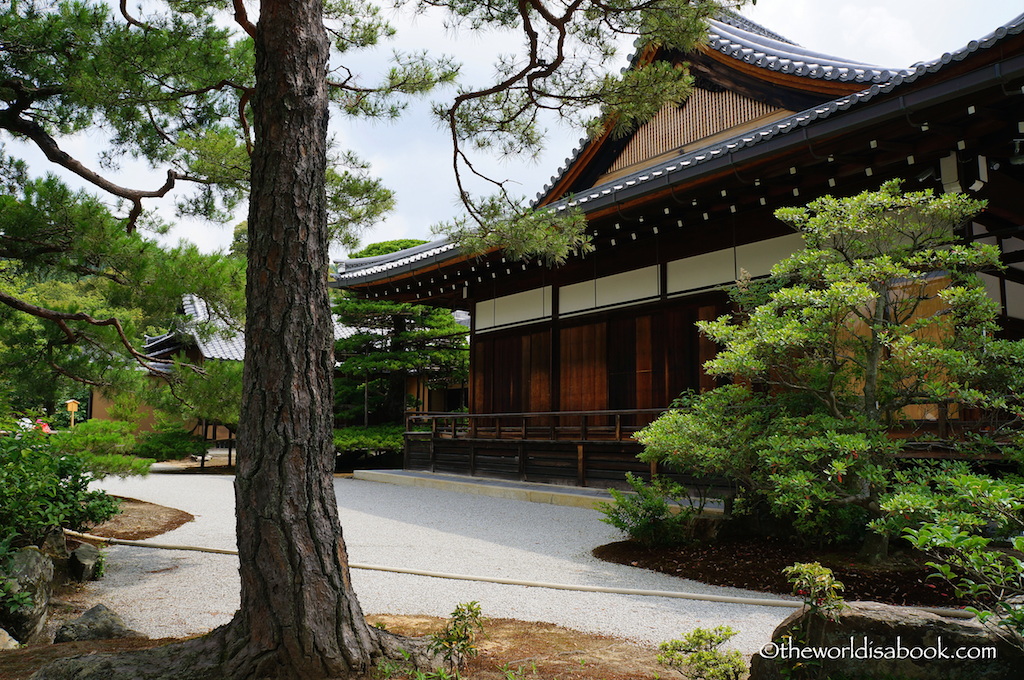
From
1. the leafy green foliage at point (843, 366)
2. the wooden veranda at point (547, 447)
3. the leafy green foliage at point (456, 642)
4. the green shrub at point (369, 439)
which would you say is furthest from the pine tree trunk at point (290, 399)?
the green shrub at point (369, 439)

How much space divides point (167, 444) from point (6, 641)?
42.1 feet

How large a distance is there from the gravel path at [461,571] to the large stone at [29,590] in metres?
0.41

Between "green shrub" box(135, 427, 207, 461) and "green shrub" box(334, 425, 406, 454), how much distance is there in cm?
340

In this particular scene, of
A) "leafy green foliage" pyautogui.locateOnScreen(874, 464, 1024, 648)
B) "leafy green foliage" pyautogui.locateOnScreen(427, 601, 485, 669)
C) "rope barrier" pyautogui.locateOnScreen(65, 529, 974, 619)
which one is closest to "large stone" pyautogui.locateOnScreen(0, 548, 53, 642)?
"rope barrier" pyautogui.locateOnScreen(65, 529, 974, 619)

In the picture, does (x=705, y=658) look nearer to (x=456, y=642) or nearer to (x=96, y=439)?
(x=456, y=642)

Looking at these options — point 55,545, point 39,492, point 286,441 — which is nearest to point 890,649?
point 286,441

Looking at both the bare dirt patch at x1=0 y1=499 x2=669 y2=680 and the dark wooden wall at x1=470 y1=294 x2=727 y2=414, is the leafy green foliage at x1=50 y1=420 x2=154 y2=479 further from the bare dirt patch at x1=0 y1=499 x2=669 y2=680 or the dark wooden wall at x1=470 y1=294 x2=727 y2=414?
the dark wooden wall at x1=470 y1=294 x2=727 y2=414

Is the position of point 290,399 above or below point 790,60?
below

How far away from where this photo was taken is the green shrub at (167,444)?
1478 centimetres

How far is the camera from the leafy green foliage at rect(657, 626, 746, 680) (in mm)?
2363

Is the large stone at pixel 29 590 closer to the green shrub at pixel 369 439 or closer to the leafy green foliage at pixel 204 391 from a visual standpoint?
the leafy green foliage at pixel 204 391

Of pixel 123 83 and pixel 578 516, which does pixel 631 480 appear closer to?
pixel 578 516

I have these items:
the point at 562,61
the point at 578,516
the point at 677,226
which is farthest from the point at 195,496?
the point at 562,61

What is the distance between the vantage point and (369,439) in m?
14.4
